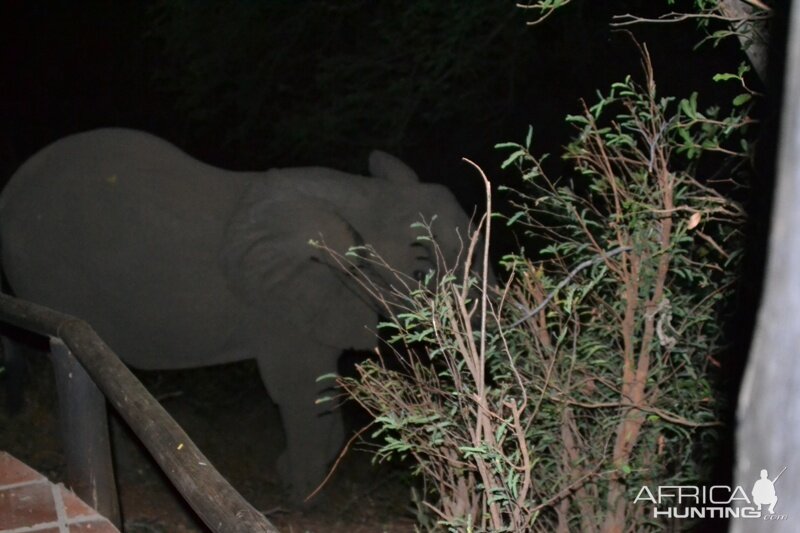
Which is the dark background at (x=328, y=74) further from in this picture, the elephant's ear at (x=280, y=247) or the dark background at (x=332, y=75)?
the elephant's ear at (x=280, y=247)

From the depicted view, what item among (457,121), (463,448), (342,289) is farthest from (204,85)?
(463,448)

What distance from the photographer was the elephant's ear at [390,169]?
607 centimetres

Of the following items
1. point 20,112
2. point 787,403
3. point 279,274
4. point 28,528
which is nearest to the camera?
point 787,403

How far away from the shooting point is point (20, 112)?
35.3 ft

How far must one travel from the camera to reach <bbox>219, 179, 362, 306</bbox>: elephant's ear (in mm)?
5816

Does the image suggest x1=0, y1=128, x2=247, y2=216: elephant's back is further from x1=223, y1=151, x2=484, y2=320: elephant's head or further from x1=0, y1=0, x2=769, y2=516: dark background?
x1=0, y1=0, x2=769, y2=516: dark background

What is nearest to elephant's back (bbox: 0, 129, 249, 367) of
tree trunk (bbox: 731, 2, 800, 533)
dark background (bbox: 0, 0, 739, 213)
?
dark background (bbox: 0, 0, 739, 213)

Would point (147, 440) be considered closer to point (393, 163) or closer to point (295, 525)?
point (295, 525)

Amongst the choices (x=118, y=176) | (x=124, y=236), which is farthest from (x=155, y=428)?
(x=118, y=176)

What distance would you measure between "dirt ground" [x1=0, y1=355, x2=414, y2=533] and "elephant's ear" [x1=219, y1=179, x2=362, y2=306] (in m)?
0.82

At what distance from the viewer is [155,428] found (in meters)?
2.67

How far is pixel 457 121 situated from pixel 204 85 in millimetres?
2385

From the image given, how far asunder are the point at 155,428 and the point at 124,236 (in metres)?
3.51

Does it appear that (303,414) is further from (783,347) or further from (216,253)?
(783,347)
